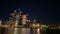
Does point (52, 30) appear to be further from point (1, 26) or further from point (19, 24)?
point (1, 26)

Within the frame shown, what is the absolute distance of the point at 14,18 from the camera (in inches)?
336

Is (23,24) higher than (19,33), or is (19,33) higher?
(23,24)

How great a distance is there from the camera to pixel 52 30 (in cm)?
726

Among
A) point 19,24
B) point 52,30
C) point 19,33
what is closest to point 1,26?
point 19,33

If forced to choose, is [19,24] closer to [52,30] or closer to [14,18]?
[14,18]

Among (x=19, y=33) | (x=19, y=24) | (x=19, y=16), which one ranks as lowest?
(x=19, y=33)

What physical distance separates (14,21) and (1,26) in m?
1.73

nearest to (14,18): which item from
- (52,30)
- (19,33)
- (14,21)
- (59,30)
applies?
(14,21)

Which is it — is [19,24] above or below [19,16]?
below

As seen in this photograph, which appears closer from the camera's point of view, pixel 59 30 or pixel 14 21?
pixel 59 30

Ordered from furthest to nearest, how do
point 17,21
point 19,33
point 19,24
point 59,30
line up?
point 17,21 < point 19,24 < point 19,33 < point 59,30

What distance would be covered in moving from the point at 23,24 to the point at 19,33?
65.2 inches

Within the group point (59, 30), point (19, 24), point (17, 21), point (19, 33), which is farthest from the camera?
point (17, 21)

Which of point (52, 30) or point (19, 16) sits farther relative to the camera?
point (19, 16)
